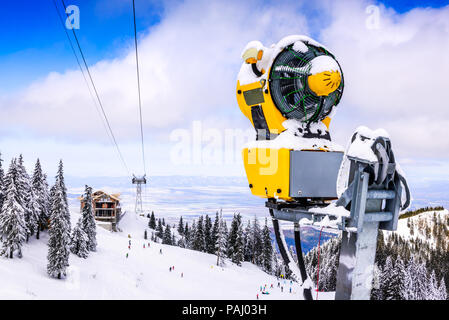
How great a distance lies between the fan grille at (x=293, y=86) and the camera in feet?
19.6

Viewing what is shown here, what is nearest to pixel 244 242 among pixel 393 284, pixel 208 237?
pixel 208 237

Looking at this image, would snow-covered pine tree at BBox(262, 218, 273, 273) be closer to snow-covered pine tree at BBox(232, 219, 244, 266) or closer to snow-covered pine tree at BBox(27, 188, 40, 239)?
snow-covered pine tree at BBox(232, 219, 244, 266)

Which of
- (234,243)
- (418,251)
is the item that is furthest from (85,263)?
(418,251)

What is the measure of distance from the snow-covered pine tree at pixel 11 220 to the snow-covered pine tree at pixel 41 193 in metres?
5.94

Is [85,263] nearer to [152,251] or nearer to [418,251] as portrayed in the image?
[152,251]

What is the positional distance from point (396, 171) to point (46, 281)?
28082mm

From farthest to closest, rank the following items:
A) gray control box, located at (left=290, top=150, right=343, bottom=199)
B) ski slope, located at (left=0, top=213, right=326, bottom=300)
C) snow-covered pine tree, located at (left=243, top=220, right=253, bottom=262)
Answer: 1. snow-covered pine tree, located at (left=243, top=220, right=253, bottom=262)
2. ski slope, located at (left=0, top=213, right=326, bottom=300)
3. gray control box, located at (left=290, top=150, right=343, bottom=199)

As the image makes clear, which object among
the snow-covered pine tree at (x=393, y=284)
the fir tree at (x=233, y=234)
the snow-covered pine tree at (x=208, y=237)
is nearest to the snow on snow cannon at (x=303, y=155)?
the snow-covered pine tree at (x=393, y=284)

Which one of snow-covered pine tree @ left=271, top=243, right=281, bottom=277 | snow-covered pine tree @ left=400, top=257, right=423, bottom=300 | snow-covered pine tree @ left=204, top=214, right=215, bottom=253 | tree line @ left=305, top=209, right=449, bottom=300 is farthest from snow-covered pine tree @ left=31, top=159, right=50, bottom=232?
snow-covered pine tree @ left=400, top=257, right=423, bottom=300

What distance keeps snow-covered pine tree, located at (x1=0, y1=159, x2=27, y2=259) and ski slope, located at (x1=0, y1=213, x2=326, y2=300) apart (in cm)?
119

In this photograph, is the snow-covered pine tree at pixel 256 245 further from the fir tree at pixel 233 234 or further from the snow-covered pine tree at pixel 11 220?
the snow-covered pine tree at pixel 11 220

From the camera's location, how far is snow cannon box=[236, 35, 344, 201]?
5.77 m

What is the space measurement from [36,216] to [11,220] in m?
6.15

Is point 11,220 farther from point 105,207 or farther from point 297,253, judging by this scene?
point 105,207
